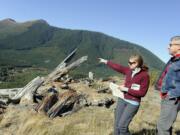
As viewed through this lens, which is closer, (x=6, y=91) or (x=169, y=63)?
(x=169, y=63)

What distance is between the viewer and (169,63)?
7047 mm

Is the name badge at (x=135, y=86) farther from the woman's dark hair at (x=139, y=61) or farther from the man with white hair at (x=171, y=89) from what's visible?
the man with white hair at (x=171, y=89)

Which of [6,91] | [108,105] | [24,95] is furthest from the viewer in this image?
[6,91]

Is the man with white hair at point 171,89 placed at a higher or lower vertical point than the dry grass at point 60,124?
higher

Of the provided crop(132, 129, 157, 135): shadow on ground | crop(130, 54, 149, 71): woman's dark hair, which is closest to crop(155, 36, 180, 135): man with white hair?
crop(130, 54, 149, 71): woman's dark hair

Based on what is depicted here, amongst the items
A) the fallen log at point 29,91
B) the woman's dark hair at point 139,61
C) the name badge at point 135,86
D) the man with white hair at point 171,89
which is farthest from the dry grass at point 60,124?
the man with white hair at point 171,89

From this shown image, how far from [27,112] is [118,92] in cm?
405

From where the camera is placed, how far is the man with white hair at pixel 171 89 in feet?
22.2

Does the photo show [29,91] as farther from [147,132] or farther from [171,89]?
[171,89]

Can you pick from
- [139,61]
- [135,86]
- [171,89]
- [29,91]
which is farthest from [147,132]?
[29,91]

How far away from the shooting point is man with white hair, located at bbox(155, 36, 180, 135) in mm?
6781

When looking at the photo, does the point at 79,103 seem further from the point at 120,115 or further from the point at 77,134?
the point at 120,115

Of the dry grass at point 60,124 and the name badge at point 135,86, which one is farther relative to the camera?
the dry grass at point 60,124

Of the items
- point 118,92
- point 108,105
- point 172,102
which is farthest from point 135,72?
point 108,105
